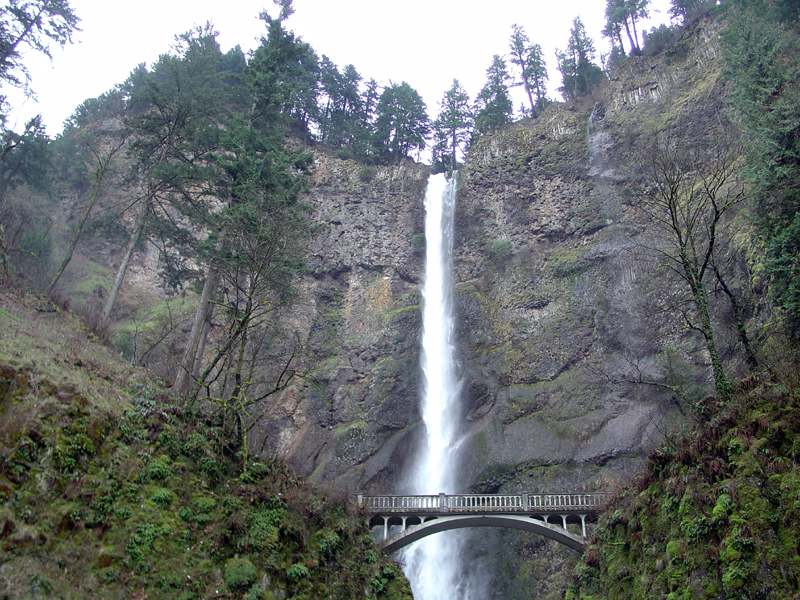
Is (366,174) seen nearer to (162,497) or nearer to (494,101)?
(494,101)

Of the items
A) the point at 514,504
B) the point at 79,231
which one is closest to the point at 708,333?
the point at 514,504

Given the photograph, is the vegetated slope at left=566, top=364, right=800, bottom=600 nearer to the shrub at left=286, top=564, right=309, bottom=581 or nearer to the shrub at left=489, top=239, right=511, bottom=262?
the shrub at left=286, top=564, right=309, bottom=581

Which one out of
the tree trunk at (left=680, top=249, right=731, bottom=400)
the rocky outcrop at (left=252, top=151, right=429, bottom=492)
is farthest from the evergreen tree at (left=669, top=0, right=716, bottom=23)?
the tree trunk at (left=680, top=249, right=731, bottom=400)

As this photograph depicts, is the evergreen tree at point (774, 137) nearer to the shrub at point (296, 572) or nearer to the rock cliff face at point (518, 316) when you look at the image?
the rock cliff face at point (518, 316)

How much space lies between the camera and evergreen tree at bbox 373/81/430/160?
43656 millimetres

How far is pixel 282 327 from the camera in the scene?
111ft

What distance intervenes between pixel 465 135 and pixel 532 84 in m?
6.75

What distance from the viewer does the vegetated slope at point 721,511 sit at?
9484 mm

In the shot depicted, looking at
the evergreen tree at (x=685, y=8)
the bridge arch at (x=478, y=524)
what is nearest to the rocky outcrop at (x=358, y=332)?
the bridge arch at (x=478, y=524)

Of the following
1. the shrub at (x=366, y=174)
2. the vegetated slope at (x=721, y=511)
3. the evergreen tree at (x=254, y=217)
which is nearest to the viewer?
the vegetated slope at (x=721, y=511)

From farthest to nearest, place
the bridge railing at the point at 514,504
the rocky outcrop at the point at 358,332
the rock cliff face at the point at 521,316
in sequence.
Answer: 1. the rocky outcrop at the point at 358,332
2. the rock cliff face at the point at 521,316
3. the bridge railing at the point at 514,504

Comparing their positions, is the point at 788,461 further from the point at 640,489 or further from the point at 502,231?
the point at 502,231

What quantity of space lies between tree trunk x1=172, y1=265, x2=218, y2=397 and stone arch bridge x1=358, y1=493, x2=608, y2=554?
9.18 meters

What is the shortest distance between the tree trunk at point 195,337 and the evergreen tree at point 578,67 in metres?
34.0
